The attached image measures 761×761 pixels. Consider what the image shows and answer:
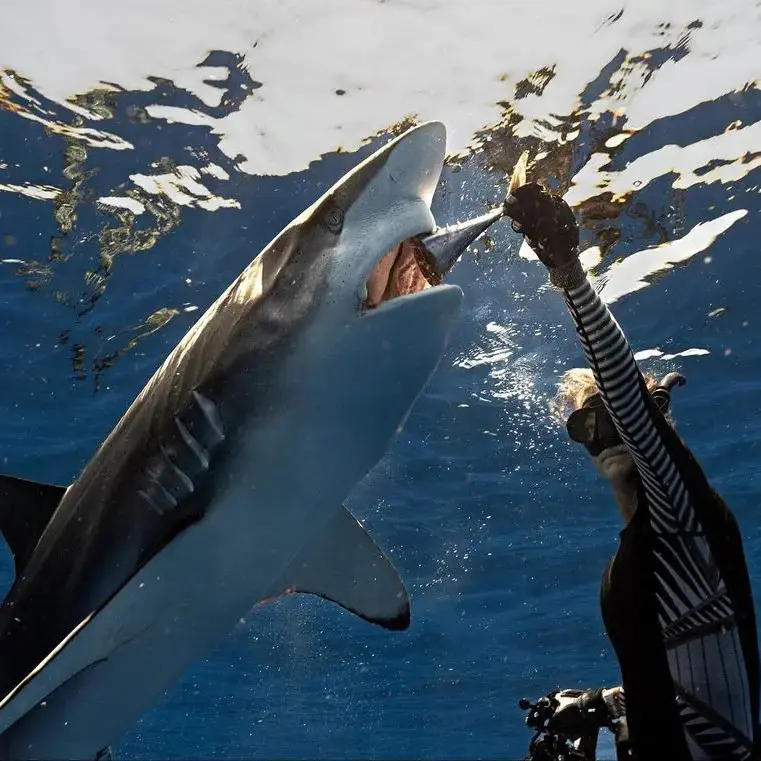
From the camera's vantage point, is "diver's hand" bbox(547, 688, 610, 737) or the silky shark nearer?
the silky shark

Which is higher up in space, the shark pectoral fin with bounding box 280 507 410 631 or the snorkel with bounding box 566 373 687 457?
the snorkel with bounding box 566 373 687 457

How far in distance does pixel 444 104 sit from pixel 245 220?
295 cm

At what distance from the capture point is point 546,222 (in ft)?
8.52

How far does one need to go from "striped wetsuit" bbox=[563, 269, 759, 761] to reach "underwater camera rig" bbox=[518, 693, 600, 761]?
2.03 feet

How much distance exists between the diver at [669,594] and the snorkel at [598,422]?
0.19m

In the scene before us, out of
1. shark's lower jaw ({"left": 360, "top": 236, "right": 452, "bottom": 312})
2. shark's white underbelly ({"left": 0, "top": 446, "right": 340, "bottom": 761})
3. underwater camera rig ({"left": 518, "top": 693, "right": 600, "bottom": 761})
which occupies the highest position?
shark's lower jaw ({"left": 360, "top": 236, "right": 452, "bottom": 312})

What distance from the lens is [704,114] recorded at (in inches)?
314

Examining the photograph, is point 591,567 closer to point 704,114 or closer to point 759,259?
point 759,259

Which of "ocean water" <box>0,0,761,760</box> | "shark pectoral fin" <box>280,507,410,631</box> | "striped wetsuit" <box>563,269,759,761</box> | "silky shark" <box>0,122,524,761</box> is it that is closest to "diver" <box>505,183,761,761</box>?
"striped wetsuit" <box>563,269,759,761</box>

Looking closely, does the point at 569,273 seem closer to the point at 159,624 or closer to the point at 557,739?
the point at 159,624

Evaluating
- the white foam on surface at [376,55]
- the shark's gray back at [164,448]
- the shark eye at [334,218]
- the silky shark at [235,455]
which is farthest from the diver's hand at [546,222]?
the white foam on surface at [376,55]

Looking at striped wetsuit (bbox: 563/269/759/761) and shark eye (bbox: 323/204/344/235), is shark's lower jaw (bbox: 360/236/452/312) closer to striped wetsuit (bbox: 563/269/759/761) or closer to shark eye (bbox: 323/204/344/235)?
shark eye (bbox: 323/204/344/235)

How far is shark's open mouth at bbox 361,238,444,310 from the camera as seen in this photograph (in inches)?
90.0

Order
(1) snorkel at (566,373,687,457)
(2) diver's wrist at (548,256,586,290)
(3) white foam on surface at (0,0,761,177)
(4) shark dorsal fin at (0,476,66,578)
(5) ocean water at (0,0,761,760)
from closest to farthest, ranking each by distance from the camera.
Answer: (2) diver's wrist at (548,256,586,290) < (4) shark dorsal fin at (0,476,66,578) < (1) snorkel at (566,373,687,457) < (3) white foam on surface at (0,0,761,177) < (5) ocean water at (0,0,761,760)
